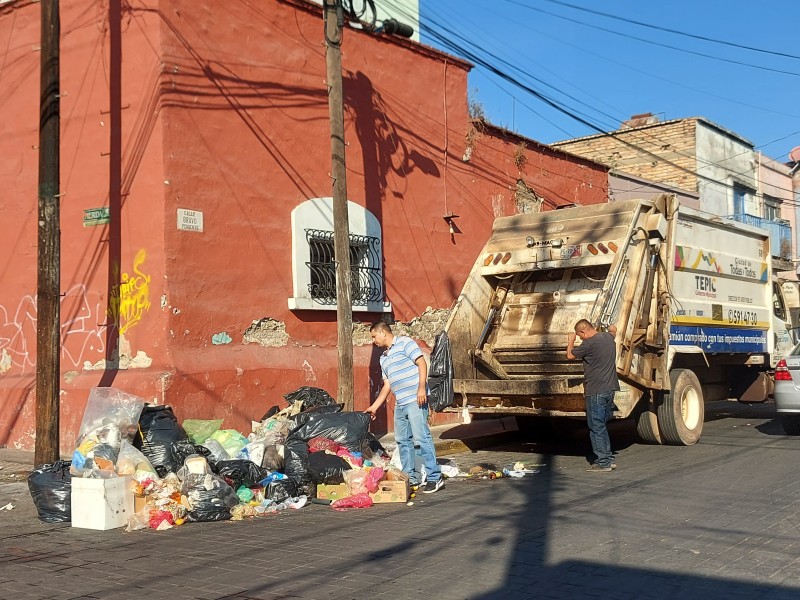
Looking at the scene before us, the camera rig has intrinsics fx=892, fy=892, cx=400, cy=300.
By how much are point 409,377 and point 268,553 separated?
111 inches

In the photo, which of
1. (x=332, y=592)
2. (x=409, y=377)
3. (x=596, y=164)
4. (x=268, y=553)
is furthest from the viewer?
(x=596, y=164)

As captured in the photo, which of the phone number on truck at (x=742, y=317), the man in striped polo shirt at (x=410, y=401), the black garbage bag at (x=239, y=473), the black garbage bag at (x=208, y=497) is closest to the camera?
the black garbage bag at (x=208, y=497)

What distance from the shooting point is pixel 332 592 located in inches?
199

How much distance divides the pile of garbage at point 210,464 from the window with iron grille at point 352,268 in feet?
9.63

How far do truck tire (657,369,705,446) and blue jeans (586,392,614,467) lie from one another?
5.69 ft

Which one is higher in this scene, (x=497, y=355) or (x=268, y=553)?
(x=497, y=355)

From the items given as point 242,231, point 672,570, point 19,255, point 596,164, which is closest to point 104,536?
point 672,570

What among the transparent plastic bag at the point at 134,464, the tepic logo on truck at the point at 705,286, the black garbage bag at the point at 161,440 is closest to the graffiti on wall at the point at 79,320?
the black garbage bag at the point at 161,440

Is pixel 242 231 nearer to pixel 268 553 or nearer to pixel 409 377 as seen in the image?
pixel 409 377

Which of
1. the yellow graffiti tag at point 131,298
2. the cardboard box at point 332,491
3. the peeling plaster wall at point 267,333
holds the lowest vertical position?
the cardboard box at point 332,491

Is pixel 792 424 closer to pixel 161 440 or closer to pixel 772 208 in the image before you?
pixel 161 440

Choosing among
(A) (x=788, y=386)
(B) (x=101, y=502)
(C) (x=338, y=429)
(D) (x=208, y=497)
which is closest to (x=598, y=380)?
(C) (x=338, y=429)

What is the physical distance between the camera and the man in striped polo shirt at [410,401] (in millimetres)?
8508

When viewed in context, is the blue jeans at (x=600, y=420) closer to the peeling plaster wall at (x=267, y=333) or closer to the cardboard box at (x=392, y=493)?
the cardboard box at (x=392, y=493)
